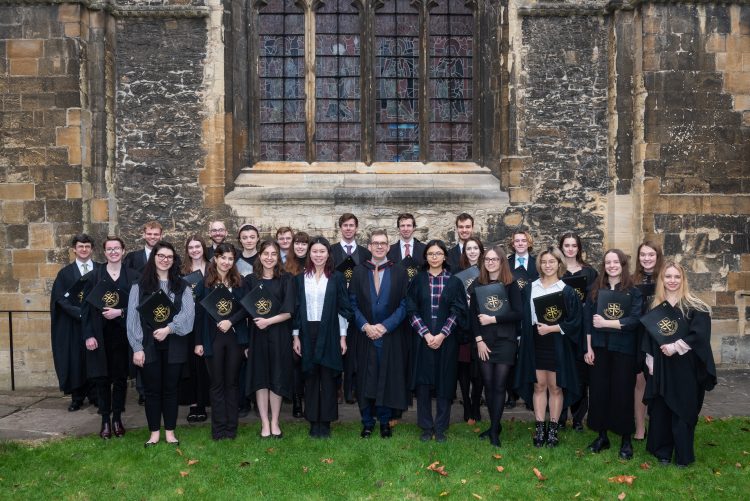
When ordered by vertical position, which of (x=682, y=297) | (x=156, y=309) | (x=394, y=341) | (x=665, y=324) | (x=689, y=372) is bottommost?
(x=689, y=372)

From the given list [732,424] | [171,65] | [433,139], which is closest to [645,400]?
[732,424]

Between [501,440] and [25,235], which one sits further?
[25,235]

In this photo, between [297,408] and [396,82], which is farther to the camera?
[396,82]

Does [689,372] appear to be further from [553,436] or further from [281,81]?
[281,81]

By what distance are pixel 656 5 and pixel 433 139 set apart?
3.34 metres

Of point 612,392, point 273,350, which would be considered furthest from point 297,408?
point 612,392

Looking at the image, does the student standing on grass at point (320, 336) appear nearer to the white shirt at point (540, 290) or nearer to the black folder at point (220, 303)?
the black folder at point (220, 303)

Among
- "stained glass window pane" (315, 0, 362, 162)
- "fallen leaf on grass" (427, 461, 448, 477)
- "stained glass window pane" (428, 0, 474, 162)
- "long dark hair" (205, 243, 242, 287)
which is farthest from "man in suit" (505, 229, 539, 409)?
"stained glass window pane" (315, 0, 362, 162)

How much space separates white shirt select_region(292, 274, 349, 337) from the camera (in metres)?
6.64

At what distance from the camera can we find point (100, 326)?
6.77m

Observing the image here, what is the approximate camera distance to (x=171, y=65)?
986 centimetres

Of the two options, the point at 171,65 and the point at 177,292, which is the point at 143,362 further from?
the point at 171,65

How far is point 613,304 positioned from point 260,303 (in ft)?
9.73

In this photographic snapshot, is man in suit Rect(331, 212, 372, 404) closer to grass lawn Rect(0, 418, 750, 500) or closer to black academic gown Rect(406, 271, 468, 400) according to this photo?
black academic gown Rect(406, 271, 468, 400)
